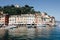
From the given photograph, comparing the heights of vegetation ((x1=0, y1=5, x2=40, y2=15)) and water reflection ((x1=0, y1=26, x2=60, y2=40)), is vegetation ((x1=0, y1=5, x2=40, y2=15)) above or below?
above

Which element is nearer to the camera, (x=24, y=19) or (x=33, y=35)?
(x=33, y=35)

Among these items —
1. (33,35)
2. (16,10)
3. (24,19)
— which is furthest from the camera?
(16,10)

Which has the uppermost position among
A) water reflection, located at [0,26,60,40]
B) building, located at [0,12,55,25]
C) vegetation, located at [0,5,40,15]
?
vegetation, located at [0,5,40,15]

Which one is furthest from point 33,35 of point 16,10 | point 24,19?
point 16,10

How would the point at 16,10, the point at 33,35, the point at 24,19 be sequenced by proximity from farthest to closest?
the point at 16,10
the point at 24,19
the point at 33,35

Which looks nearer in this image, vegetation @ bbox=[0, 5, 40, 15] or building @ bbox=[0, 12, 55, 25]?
building @ bbox=[0, 12, 55, 25]

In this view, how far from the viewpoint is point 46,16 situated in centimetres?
7894

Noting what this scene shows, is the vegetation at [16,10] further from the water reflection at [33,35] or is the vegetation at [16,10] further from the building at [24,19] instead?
the water reflection at [33,35]

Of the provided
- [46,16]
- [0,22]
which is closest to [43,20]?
[46,16]

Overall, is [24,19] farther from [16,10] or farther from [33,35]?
[33,35]

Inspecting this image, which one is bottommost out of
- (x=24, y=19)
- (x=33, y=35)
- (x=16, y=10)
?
(x=33, y=35)

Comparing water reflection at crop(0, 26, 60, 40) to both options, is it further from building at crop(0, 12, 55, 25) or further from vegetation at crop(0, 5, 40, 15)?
vegetation at crop(0, 5, 40, 15)

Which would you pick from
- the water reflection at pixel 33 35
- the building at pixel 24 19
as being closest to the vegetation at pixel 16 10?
the building at pixel 24 19

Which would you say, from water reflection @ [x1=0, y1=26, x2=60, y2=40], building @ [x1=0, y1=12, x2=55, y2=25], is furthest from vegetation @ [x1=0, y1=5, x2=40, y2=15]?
water reflection @ [x1=0, y1=26, x2=60, y2=40]
